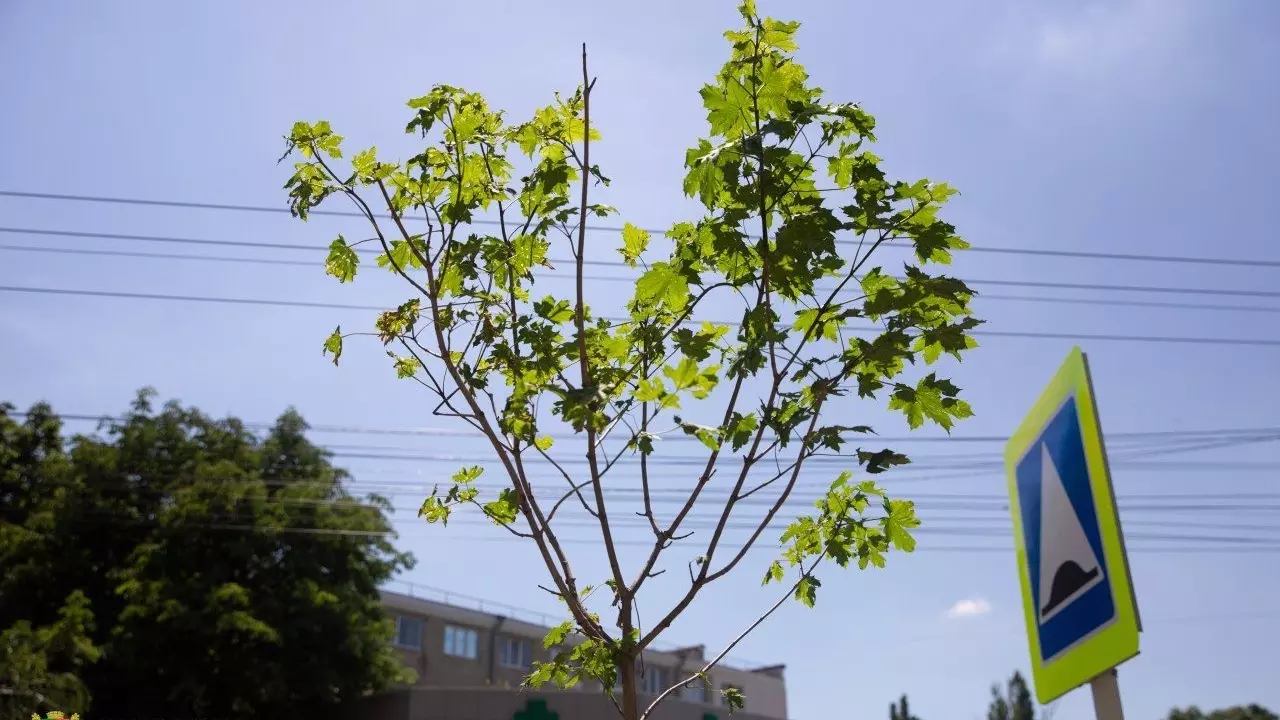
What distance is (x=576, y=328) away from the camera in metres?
3.46

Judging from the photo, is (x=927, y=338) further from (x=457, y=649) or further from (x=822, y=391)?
(x=457, y=649)

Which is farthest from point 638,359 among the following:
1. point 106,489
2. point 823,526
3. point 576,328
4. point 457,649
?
point 457,649

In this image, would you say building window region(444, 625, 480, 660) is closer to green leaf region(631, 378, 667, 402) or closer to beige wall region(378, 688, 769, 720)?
beige wall region(378, 688, 769, 720)

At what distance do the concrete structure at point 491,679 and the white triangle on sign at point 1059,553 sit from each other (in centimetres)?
1684

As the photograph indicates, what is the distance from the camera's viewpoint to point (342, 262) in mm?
3629

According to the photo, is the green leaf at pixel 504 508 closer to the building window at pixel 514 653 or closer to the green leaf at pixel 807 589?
the green leaf at pixel 807 589

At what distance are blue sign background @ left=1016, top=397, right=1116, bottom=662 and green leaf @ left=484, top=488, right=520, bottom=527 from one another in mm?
1870

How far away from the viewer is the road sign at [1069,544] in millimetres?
3262

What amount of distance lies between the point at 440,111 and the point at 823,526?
73.9 inches

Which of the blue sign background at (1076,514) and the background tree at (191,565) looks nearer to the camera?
the blue sign background at (1076,514)

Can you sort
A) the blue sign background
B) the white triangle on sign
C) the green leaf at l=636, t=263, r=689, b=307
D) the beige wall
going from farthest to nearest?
the beige wall → the white triangle on sign → the blue sign background → the green leaf at l=636, t=263, r=689, b=307

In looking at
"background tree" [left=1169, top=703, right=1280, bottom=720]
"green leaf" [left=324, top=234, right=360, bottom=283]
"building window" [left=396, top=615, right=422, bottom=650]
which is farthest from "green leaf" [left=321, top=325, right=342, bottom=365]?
"background tree" [left=1169, top=703, right=1280, bottom=720]

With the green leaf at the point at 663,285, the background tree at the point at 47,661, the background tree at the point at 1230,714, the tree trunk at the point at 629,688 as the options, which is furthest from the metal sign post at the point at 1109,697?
the background tree at the point at 1230,714

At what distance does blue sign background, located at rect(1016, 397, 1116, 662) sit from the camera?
341 centimetres
